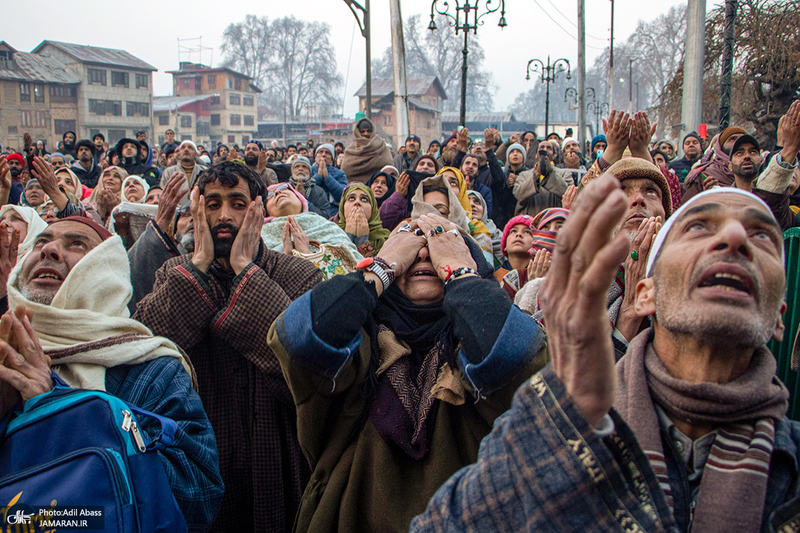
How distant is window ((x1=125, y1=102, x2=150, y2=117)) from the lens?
48906mm

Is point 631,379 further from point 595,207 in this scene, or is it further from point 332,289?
point 332,289

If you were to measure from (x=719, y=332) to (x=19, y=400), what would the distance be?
1969 millimetres

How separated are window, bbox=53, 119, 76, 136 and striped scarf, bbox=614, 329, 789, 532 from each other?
50.4 metres

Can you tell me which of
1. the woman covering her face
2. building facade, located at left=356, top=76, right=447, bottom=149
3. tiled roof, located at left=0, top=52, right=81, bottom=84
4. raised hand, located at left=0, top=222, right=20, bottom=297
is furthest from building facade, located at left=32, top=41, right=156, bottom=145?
raised hand, located at left=0, top=222, right=20, bottom=297

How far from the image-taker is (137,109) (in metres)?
49.8

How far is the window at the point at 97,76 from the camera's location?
46.5m

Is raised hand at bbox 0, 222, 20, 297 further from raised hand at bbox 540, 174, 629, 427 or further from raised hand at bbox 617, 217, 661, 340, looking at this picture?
raised hand at bbox 617, 217, 661, 340

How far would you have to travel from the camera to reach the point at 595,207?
0.92 metres

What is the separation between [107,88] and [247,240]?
174 ft

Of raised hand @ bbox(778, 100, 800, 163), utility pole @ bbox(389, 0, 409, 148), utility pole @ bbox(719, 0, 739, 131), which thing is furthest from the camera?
utility pole @ bbox(389, 0, 409, 148)

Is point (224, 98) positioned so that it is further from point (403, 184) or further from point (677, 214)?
point (677, 214)

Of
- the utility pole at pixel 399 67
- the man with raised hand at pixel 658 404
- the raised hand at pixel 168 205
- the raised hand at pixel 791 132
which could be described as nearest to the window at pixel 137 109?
the utility pole at pixel 399 67

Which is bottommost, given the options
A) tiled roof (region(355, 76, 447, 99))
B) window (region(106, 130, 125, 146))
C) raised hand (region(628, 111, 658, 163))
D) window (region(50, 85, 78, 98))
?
raised hand (region(628, 111, 658, 163))

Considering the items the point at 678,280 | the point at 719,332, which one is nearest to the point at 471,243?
the point at 678,280
